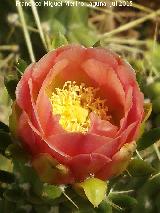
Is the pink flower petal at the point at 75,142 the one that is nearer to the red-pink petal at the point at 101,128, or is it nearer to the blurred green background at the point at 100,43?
the red-pink petal at the point at 101,128

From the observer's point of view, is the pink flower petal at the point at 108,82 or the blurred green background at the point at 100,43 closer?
the pink flower petal at the point at 108,82

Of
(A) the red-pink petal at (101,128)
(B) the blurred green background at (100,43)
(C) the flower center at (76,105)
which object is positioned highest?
(A) the red-pink petal at (101,128)

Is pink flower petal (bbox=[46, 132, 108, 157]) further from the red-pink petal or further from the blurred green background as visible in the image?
the blurred green background

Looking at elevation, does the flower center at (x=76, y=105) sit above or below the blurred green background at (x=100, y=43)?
above

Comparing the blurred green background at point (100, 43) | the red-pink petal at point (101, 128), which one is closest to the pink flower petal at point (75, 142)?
the red-pink petal at point (101, 128)

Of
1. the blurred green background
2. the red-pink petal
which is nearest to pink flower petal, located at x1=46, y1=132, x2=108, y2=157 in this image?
the red-pink petal
